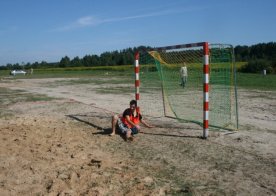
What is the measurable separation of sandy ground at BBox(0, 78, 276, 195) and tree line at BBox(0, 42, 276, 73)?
358 cm

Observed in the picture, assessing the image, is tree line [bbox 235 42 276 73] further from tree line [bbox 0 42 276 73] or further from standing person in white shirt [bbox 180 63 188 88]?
standing person in white shirt [bbox 180 63 188 88]

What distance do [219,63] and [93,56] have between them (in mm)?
111835

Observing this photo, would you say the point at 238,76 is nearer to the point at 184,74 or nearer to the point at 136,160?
the point at 184,74

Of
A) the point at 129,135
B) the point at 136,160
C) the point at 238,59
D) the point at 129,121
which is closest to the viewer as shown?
the point at 136,160

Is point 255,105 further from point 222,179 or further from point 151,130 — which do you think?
point 222,179

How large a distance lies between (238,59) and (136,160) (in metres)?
63.0

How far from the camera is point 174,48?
946 centimetres

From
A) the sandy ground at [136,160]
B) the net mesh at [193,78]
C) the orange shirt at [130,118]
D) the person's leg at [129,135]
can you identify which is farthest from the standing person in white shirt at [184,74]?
the person's leg at [129,135]

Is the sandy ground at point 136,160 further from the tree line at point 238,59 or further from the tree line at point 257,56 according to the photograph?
the tree line at point 257,56

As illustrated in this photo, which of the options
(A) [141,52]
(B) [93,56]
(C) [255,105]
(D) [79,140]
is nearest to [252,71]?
(C) [255,105]

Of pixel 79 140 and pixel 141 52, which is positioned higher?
pixel 141 52

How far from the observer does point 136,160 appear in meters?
6.70

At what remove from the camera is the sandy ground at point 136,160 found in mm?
5262

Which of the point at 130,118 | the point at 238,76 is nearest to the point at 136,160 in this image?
the point at 130,118
